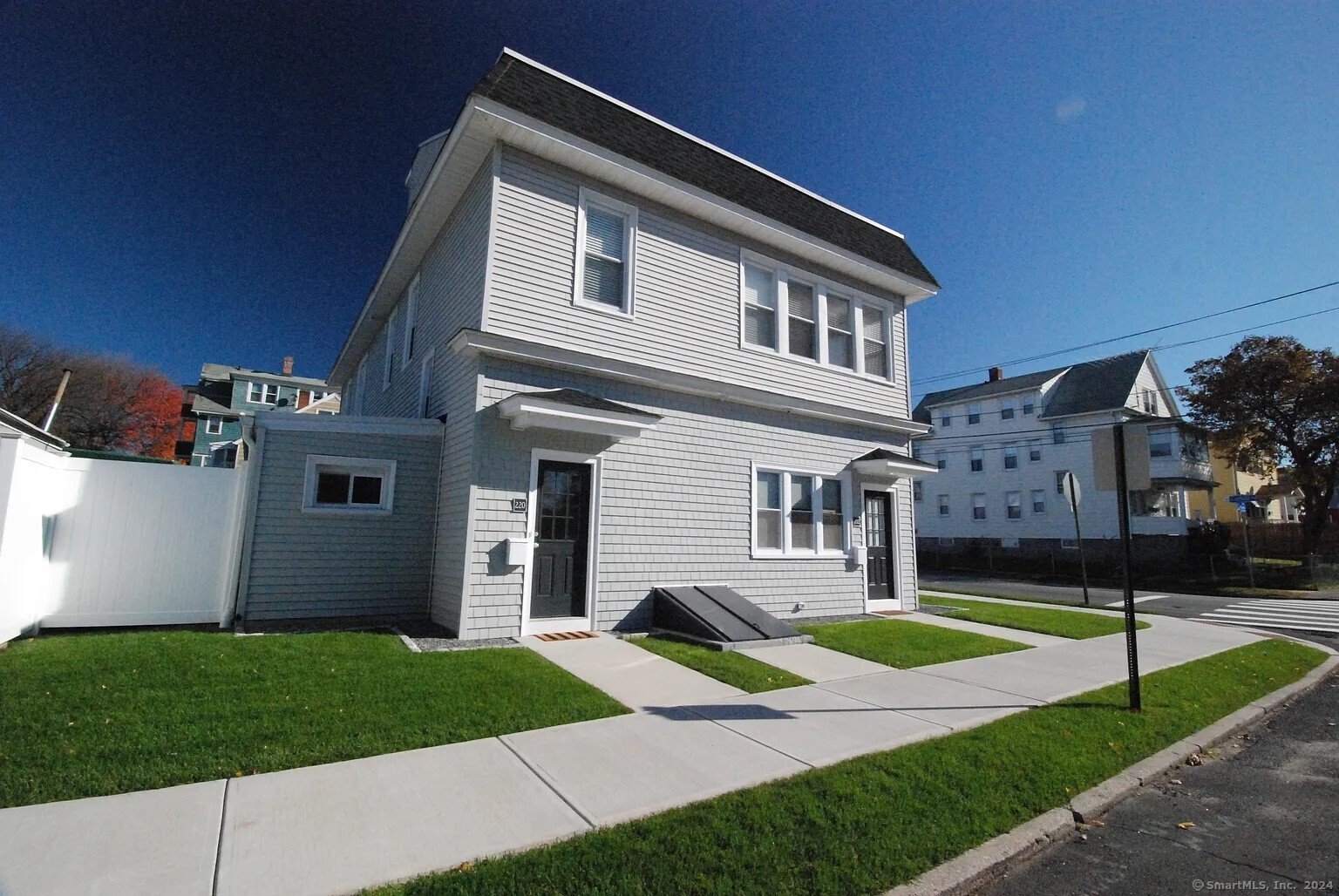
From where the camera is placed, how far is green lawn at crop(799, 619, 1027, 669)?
788cm

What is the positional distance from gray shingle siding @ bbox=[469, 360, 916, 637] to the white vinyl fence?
11.3 feet

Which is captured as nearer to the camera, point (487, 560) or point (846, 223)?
point (487, 560)

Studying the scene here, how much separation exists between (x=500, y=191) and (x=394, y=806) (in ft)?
24.4

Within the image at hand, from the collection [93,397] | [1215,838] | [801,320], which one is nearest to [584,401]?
[801,320]

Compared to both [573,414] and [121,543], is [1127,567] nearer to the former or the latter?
[573,414]

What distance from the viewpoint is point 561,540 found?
8.64 meters

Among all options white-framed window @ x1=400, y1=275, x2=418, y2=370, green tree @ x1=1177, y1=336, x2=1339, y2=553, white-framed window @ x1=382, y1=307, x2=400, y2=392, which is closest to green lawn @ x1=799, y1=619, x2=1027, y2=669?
white-framed window @ x1=400, y1=275, x2=418, y2=370

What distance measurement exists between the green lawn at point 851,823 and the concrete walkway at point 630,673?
193cm

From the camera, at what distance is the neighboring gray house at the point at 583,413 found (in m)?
8.25

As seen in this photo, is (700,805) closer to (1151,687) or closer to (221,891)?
(221,891)

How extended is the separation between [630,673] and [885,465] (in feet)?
23.1

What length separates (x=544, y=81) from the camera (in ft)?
29.5

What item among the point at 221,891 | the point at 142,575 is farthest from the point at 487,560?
the point at 221,891

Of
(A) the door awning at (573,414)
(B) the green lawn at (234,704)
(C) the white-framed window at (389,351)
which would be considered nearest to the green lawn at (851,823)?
(B) the green lawn at (234,704)
